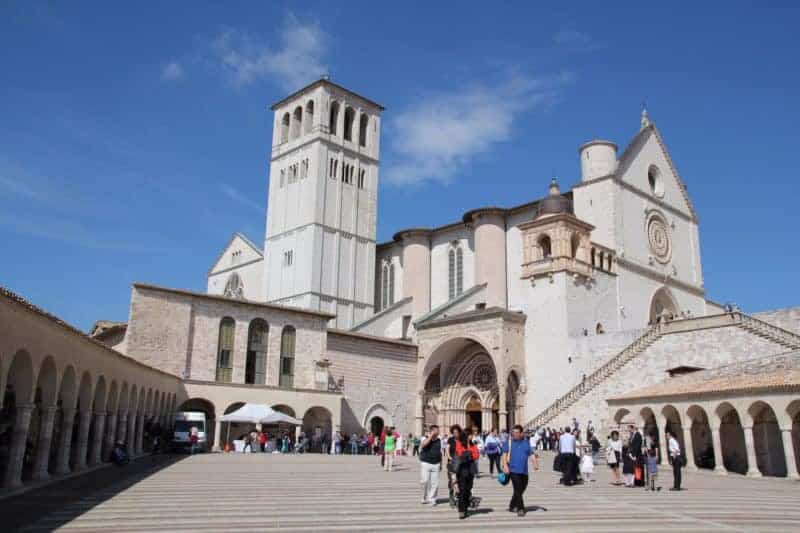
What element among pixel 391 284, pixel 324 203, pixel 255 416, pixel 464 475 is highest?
pixel 324 203

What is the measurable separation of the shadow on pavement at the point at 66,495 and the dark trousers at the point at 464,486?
5.50 meters

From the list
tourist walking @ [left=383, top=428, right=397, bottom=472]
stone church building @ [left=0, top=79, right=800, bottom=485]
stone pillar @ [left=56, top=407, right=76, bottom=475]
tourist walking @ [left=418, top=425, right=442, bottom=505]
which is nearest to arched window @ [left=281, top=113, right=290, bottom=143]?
stone church building @ [left=0, top=79, right=800, bottom=485]

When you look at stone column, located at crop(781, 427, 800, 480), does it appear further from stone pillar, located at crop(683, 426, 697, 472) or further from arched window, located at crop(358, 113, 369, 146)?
arched window, located at crop(358, 113, 369, 146)

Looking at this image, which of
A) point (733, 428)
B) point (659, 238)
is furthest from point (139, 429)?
point (659, 238)

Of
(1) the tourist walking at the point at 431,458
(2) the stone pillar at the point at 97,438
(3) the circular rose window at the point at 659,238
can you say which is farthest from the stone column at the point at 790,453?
(3) the circular rose window at the point at 659,238

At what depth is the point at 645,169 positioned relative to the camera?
42625 mm

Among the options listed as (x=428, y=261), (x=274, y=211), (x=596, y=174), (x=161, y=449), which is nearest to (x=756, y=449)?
(x=596, y=174)

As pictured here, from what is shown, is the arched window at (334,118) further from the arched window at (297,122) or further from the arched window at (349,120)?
the arched window at (297,122)

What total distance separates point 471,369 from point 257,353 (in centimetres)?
1223

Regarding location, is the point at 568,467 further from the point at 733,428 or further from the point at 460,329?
the point at 460,329

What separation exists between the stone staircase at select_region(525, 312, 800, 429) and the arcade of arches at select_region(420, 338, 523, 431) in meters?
4.97

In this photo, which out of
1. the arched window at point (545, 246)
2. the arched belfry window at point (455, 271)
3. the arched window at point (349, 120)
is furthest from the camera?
the arched window at point (349, 120)

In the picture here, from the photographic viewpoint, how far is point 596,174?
131 ft

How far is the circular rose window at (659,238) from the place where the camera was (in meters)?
41.9
